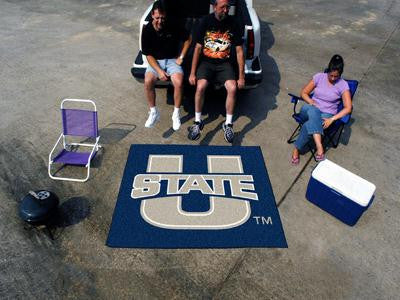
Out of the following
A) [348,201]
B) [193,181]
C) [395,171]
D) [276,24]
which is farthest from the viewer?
[276,24]

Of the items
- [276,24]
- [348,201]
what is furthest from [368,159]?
[276,24]

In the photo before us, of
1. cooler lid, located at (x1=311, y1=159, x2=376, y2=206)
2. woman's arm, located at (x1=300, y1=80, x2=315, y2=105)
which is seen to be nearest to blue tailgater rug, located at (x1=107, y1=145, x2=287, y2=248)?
cooler lid, located at (x1=311, y1=159, x2=376, y2=206)

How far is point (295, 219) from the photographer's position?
373cm

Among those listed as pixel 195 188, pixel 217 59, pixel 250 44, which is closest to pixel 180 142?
pixel 195 188

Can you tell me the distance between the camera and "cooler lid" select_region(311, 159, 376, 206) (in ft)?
11.5

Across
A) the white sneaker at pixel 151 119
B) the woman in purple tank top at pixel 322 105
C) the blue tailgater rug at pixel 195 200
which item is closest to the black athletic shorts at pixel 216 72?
the white sneaker at pixel 151 119

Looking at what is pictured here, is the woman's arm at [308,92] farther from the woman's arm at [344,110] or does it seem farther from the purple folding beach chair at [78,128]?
the purple folding beach chair at [78,128]

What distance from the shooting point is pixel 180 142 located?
482 centimetres

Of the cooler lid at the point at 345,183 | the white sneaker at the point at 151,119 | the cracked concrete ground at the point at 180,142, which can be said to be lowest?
the cracked concrete ground at the point at 180,142

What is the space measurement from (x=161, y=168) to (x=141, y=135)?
872 millimetres

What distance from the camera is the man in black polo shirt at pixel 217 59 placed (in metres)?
4.59

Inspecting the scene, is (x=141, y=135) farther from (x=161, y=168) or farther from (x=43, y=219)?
(x=43, y=219)

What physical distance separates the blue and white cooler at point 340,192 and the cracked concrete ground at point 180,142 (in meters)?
0.13

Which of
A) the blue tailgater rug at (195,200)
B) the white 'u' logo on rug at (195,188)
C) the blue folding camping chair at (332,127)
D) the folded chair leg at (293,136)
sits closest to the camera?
the blue tailgater rug at (195,200)
